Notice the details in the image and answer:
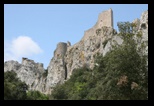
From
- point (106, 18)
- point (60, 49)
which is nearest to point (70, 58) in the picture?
point (60, 49)

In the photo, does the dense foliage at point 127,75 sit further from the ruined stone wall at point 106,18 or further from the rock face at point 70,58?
the ruined stone wall at point 106,18

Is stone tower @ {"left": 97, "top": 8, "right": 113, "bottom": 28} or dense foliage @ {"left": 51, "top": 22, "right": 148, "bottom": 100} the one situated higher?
stone tower @ {"left": 97, "top": 8, "right": 113, "bottom": 28}

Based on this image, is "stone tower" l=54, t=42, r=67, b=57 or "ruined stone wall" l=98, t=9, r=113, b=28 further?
"stone tower" l=54, t=42, r=67, b=57

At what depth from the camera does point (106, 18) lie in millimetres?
54750

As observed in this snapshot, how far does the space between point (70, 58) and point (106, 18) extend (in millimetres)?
10048

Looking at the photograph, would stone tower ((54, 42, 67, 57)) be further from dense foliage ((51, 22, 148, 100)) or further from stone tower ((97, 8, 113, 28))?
dense foliage ((51, 22, 148, 100))

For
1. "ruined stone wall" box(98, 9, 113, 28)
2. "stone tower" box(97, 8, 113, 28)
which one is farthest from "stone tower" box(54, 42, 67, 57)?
"ruined stone wall" box(98, 9, 113, 28)

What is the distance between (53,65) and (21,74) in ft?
42.6

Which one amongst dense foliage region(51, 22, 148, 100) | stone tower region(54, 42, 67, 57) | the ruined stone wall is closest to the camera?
dense foliage region(51, 22, 148, 100)

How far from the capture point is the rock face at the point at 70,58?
51.2 meters

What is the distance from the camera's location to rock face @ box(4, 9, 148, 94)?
168 feet
